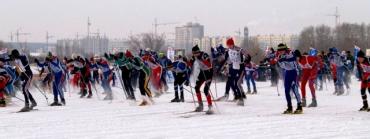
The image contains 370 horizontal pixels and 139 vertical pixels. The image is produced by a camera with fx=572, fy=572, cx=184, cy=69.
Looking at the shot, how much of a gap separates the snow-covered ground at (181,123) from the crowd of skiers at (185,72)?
849mm

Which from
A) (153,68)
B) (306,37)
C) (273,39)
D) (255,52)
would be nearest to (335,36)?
(306,37)

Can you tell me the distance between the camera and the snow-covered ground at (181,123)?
11109 millimetres

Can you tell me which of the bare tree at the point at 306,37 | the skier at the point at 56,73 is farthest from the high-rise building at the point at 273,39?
the skier at the point at 56,73

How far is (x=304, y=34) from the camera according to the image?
111250 millimetres

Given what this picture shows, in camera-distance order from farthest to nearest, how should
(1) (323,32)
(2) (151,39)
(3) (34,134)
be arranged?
(1) (323,32) → (2) (151,39) → (3) (34,134)

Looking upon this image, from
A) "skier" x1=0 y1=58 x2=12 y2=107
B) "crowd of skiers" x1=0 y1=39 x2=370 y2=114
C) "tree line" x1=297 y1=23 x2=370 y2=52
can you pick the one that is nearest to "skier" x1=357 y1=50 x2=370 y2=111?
→ "crowd of skiers" x1=0 y1=39 x2=370 y2=114

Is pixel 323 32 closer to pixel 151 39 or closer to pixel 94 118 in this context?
pixel 151 39

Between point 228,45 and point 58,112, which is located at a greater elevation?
point 228,45

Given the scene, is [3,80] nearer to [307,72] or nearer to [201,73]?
[201,73]

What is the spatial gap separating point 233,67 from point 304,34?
95285 millimetres

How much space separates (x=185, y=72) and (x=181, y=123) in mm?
7514

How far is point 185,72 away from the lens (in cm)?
2044

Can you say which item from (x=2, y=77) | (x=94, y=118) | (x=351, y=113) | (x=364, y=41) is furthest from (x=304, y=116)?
(x=364, y=41)

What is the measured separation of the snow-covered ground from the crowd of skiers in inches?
33.4
